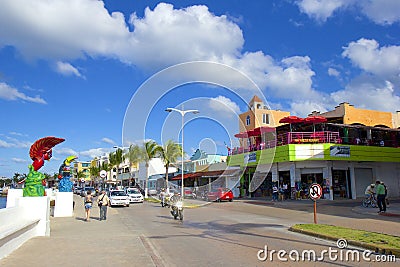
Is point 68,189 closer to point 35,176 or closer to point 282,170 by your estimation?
point 35,176

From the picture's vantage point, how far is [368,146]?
3145 cm

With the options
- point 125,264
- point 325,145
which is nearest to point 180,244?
point 125,264

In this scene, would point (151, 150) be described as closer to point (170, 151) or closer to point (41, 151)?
Result: point (170, 151)

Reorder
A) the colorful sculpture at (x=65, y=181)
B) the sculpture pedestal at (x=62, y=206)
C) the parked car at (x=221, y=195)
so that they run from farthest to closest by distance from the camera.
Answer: the parked car at (x=221, y=195) < the colorful sculpture at (x=65, y=181) < the sculpture pedestal at (x=62, y=206)

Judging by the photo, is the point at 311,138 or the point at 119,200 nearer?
the point at 119,200

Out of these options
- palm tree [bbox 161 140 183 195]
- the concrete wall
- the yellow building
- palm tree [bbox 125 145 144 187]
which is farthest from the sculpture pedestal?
palm tree [bbox 125 145 144 187]

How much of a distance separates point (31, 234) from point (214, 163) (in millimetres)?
37049

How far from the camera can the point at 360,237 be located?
1038cm

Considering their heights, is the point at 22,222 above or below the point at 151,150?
below

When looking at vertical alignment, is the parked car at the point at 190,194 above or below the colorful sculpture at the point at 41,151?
below

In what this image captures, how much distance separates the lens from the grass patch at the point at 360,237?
891 centimetres

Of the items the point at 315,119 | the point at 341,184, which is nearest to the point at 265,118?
the point at 315,119

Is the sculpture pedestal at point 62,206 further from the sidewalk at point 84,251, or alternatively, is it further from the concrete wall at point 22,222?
the concrete wall at point 22,222

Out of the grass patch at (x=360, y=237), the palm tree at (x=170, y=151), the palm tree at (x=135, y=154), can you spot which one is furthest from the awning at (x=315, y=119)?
the palm tree at (x=135, y=154)
